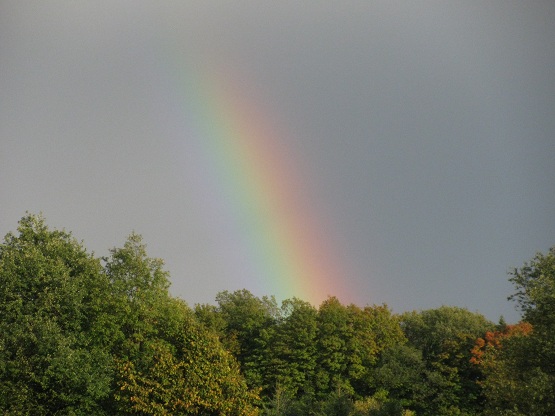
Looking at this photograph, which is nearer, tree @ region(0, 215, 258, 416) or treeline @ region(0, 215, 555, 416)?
treeline @ region(0, 215, 555, 416)

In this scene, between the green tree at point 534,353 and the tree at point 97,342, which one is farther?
the tree at point 97,342

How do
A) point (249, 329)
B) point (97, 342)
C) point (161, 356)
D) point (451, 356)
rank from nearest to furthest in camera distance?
1. point (161, 356)
2. point (97, 342)
3. point (451, 356)
4. point (249, 329)

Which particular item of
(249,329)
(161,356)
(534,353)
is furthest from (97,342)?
(249,329)

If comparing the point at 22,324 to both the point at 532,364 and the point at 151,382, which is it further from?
the point at 532,364

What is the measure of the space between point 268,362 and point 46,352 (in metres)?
44.0

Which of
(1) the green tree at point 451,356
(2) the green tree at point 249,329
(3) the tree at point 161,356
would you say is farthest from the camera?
(2) the green tree at point 249,329

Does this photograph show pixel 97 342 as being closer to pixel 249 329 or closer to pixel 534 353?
pixel 534 353

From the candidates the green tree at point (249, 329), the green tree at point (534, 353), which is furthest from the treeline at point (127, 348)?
the green tree at point (249, 329)

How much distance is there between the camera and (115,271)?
49094 millimetres

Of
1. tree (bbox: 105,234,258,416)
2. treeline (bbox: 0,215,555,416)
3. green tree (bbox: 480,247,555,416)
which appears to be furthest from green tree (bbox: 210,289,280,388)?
green tree (bbox: 480,247,555,416)

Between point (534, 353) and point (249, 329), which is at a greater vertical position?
point (249, 329)

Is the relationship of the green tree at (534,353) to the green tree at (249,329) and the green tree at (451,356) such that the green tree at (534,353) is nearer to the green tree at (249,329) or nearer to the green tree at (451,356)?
the green tree at (451,356)

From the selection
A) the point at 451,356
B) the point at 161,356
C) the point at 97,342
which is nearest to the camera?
the point at 161,356

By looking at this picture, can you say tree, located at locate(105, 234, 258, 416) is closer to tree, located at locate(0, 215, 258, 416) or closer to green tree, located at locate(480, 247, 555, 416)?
tree, located at locate(0, 215, 258, 416)
